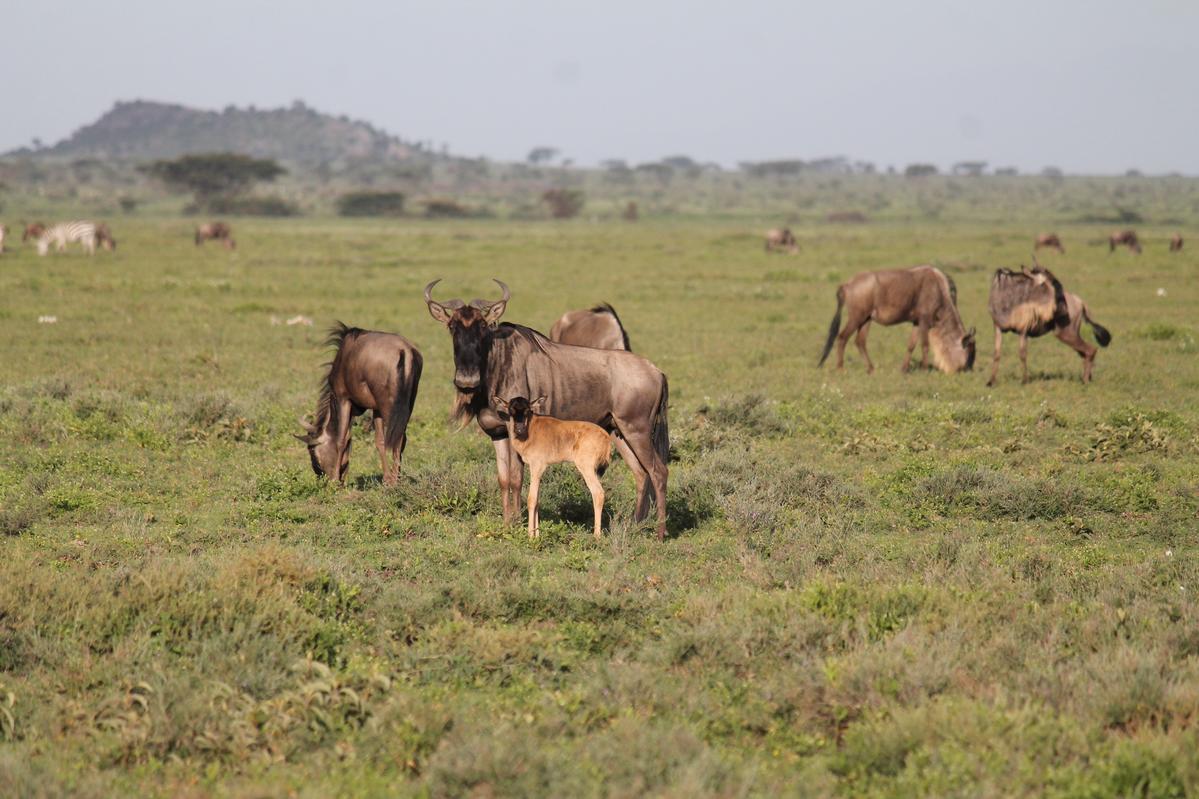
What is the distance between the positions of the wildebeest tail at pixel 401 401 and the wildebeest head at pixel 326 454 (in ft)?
1.65

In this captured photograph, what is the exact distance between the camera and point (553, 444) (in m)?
8.98

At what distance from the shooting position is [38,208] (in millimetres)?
92688

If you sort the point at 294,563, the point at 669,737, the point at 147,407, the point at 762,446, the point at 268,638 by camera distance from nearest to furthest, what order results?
1. the point at 669,737
2. the point at 268,638
3. the point at 294,563
4. the point at 762,446
5. the point at 147,407

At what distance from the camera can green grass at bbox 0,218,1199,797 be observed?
17.8ft

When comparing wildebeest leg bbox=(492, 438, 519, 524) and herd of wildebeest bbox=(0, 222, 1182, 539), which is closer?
herd of wildebeest bbox=(0, 222, 1182, 539)

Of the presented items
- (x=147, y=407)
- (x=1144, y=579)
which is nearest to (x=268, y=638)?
(x=1144, y=579)

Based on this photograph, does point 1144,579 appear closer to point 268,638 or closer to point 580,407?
point 580,407

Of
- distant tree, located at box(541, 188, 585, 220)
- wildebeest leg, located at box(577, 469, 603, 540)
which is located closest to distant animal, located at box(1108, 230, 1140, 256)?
wildebeest leg, located at box(577, 469, 603, 540)

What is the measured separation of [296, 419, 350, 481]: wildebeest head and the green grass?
0.25 m

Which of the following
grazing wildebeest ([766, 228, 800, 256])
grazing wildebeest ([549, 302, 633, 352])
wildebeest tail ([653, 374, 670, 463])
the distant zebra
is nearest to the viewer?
wildebeest tail ([653, 374, 670, 463])

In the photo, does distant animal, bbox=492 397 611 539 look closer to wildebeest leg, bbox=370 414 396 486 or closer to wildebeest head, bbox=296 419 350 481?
wildebeest leg, bbox=370 414 396 486

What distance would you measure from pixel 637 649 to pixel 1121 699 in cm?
278

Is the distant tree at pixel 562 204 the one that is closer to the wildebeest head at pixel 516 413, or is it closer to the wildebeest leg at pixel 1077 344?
the wildebeest leg at pixel 1077 344

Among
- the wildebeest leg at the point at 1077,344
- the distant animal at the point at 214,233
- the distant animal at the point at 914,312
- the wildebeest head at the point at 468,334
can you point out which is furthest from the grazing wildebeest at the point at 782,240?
the wildebeest head at the point at 468,334
